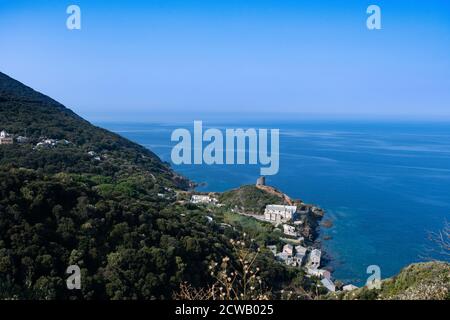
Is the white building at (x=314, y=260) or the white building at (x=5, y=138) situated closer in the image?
the white building at (x=314, y=260)

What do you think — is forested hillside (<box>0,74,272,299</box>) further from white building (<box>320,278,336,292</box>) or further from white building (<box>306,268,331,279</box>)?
white building (<box>306,268,331,279</box>)

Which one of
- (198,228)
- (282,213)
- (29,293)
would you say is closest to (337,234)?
(282,213)

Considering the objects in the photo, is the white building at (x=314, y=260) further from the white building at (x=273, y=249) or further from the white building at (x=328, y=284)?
the white building at (x=328, y=284)

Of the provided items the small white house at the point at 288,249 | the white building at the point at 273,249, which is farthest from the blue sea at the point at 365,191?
the white building at the point at 273,249

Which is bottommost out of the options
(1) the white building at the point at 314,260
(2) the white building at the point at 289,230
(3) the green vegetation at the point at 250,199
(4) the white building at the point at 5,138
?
(1) the white building at the point at 314,260

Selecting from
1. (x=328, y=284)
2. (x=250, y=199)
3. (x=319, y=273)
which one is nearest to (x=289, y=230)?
(x=250, y=199)

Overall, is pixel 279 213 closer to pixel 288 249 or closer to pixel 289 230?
pixel 289 230
